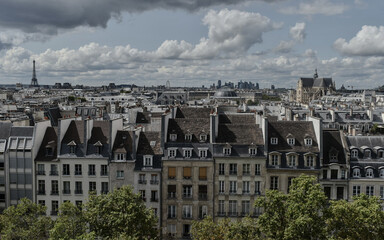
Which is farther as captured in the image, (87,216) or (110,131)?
(110,131)

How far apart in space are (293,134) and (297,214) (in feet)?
60.6

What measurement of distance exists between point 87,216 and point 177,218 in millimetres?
15133

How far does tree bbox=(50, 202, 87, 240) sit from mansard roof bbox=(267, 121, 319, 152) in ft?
80.7

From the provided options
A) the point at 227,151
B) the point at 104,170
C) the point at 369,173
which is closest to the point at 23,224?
the point at 104,170

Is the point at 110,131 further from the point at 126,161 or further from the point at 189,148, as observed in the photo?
the point at 189,148

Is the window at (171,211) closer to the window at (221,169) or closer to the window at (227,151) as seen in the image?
the window at (221,169)

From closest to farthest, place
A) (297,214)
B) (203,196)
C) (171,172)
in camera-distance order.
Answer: (297,214) < (203,196) < (171,172)

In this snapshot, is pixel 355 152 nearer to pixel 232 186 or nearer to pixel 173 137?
pixel 232 186

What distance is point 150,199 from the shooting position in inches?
2013

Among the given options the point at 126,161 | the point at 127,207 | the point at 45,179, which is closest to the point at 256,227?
the point at 127,207

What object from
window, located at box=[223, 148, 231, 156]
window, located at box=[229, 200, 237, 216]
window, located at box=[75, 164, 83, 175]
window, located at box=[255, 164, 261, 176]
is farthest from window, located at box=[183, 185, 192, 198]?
window, located at box=[75, 164, 83, 175]

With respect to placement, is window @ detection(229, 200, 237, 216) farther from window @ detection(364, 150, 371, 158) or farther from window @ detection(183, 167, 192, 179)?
window @ detection(364, 150, 371, 158)

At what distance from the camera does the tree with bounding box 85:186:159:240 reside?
1489 inches

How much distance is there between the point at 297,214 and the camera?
3609 centimetres
